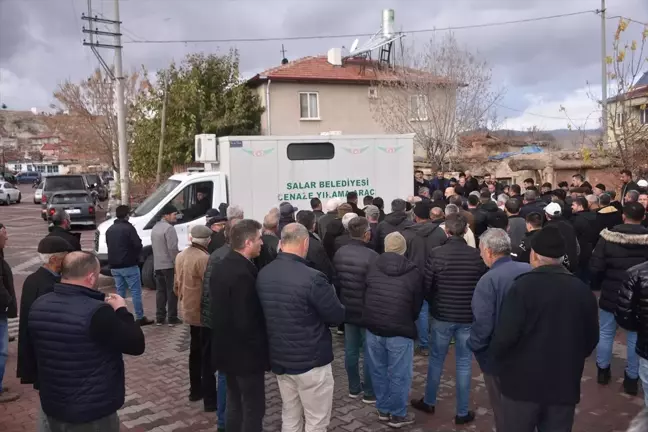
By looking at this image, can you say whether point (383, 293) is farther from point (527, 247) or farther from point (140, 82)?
point (140, 82)

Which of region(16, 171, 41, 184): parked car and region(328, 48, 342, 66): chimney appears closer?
region(328, 48, 342, 66): chimney

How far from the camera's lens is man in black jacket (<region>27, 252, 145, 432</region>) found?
3307 mm

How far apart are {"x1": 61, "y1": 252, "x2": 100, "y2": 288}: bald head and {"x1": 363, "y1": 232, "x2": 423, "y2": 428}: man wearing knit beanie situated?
239 cm

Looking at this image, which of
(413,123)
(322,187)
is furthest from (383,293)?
(413,123)

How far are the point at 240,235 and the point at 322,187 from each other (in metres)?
7.01

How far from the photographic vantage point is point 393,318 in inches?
187

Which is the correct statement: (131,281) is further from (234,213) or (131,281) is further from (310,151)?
(310,151)

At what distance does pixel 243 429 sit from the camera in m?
4.26

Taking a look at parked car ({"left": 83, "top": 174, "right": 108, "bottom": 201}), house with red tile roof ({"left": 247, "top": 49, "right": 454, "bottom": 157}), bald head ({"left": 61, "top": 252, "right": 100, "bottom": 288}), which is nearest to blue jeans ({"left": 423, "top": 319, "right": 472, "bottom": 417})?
bald head ({"left": 61, "top": 252, "right": 100, "bottom": 288})

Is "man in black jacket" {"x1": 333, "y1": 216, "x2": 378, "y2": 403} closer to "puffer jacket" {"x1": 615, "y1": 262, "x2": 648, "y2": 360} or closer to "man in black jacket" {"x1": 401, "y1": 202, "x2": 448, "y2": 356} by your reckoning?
"man in black jacket" {"x1": 401, "y1": 202, "x2": 448, "y2": 356}

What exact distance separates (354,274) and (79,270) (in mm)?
2617

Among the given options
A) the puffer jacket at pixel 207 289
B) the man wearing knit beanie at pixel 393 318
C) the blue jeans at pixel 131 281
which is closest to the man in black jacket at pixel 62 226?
the blue jeans at pixel 131 281

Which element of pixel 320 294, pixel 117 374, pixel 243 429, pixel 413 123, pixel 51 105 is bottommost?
pixel 243 429

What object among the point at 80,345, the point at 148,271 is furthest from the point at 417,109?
the point at 80,345
